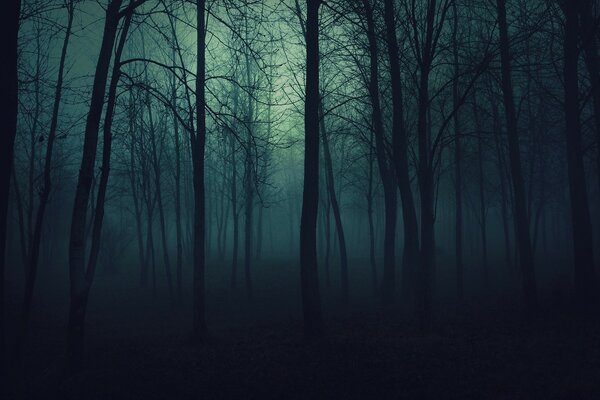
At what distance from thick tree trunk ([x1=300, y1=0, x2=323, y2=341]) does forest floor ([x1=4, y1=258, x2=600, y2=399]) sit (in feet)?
2.18

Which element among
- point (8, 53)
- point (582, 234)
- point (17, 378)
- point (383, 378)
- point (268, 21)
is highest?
point (268, 21)

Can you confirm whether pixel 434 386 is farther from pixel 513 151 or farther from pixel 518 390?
pixel 513 151

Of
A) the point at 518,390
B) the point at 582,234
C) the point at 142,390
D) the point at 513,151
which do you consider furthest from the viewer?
the point at 513,151

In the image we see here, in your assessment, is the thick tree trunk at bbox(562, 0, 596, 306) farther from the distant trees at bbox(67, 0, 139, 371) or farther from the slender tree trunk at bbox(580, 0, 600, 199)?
the distant trees at bbox(67, 0, 139, 371)

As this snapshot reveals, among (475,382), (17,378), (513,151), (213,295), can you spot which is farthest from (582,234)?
(213,295)

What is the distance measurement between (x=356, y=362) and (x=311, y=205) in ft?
11.9

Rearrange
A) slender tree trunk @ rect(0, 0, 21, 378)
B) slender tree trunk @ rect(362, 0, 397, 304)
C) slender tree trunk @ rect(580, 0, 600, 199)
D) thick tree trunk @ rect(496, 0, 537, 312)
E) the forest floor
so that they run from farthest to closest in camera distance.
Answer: slender tree trunk @ rect(362, 0, 397, 304) < thick tree trunk @ rect(496, 0, 537, 312) < slender tree trunk @ rect(580, 0, 600, 199) < the forest floor < slender tree trunk @ rect(0, 0, 21, 378)

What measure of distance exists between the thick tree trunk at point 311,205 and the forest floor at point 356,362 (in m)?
0.67

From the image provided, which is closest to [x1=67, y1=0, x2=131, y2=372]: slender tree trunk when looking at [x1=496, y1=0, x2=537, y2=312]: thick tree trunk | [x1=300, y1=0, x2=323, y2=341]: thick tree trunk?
[x1=300, y1=0, x2=323, y2=341]: thick tree trunk

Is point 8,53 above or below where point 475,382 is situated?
above

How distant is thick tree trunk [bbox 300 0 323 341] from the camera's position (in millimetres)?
9898

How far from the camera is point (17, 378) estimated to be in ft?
30.9

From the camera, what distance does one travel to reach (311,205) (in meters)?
9.98

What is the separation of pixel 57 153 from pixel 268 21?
68.5 ft
